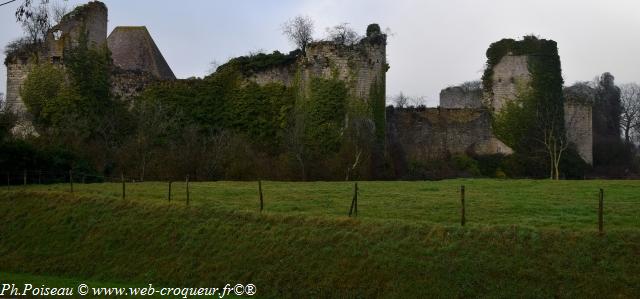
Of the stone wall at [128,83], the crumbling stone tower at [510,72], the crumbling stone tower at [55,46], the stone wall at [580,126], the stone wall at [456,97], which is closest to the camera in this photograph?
the crumbling stone tower at [55,46]

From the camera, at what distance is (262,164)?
3450 centimetres

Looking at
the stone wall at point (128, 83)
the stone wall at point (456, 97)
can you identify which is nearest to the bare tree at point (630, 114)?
the stone wall at point (456, 97)

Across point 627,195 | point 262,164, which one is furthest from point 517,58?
point 627,195

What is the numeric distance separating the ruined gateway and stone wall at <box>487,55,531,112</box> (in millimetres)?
52

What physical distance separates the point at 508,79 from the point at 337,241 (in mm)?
26786

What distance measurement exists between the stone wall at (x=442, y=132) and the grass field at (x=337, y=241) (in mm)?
16070

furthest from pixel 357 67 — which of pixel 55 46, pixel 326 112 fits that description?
pixel 55 46

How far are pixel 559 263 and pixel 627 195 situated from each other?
9.02 meters

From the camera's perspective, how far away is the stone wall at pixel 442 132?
41.4m

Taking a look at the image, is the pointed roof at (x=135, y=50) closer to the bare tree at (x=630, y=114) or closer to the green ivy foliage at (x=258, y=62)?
the green ivy foliage at (x=258, y=62)

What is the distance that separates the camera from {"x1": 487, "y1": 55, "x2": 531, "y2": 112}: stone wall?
41.8 meters

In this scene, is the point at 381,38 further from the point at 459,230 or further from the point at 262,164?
the point at 459,230

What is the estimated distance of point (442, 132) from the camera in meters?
42.0

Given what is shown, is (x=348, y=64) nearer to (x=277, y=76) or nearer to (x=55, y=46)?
(x=277, y=76)
